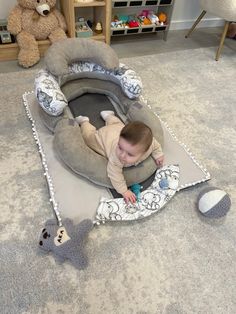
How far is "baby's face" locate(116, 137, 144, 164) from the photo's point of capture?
107 cm

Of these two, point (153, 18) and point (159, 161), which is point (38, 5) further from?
point (159, 161)

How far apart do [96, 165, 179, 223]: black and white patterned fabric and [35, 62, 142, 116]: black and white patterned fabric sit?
0.54 metres

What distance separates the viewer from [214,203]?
3.99ft

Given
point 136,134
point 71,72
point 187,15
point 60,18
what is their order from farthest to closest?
1. point 187,15
2. point 60,18
3. point 71,72
4. point 136,134

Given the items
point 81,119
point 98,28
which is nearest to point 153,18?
point 98,28

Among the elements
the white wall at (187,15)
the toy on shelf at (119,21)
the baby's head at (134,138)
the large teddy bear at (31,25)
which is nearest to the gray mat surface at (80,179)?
the baby's head at (134,138)

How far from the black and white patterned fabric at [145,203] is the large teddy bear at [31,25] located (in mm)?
1379

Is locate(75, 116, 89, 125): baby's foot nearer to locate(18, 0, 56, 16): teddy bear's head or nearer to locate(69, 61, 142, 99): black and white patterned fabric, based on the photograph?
locate(69, 61, 142, 99): black and white patterned fabric

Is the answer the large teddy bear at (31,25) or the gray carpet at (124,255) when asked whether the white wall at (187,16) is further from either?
the gray carpet at (124,255)

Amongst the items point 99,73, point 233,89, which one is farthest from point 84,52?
point 233,89

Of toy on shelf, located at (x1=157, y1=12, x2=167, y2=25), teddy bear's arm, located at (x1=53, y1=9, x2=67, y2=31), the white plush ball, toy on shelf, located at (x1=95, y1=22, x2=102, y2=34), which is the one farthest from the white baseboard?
the white plush ball

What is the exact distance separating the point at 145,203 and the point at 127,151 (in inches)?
11.5

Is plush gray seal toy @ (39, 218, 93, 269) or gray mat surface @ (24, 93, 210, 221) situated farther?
gray mat surface @ (24, 93, 210, 221)

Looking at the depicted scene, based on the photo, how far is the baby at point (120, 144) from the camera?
1057mm
